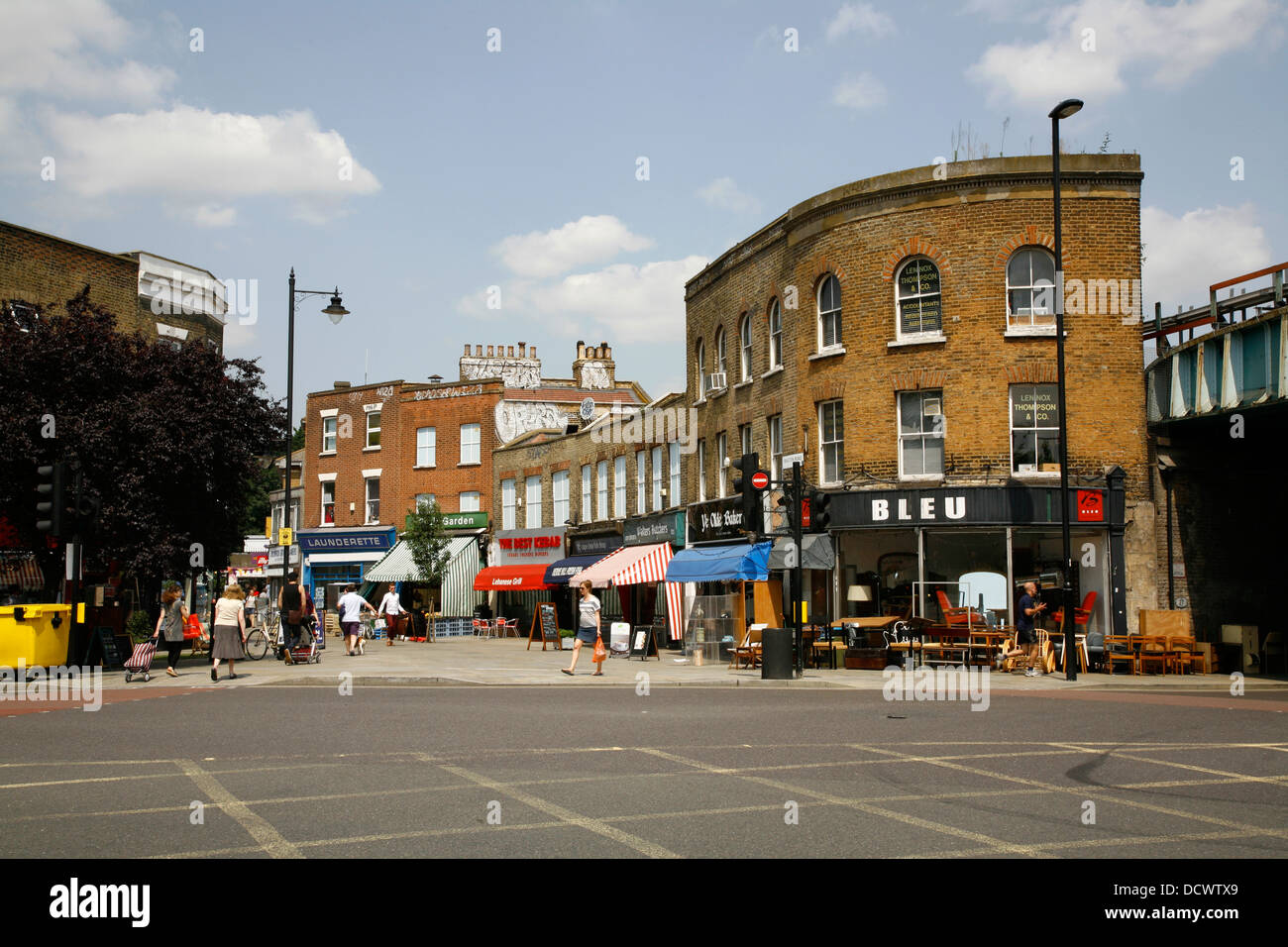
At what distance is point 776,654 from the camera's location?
2198 centimetres

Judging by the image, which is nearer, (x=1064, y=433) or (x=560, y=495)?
(x=1064, y=433)

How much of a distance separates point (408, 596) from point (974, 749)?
43.5 m

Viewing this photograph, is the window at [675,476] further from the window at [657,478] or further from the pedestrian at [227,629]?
the pedestrian at [227,629]

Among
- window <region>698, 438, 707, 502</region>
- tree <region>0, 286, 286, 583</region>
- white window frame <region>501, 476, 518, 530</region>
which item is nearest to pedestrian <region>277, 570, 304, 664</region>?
tree <region>0, 286, 286, 583</region>

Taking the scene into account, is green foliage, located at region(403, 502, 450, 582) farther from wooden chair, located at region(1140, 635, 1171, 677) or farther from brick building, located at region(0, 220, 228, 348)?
wooden chair, located at region(1140, 635, 1171, 677)

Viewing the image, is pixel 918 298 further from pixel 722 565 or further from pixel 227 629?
pixel 227 629

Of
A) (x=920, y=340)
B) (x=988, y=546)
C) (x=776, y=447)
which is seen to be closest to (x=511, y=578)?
(x=776, y=447)

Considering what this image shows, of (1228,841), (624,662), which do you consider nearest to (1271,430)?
(624,662)

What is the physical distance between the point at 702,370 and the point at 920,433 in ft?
35.1

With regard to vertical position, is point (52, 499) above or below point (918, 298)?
below

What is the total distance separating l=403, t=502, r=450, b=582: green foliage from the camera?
47125 millimetres

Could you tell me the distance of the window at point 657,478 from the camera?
127ft

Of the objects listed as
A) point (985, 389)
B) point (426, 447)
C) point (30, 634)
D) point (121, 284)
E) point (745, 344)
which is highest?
point (121, 284)

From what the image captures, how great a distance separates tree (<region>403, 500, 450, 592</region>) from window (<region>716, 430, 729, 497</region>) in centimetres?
1714
